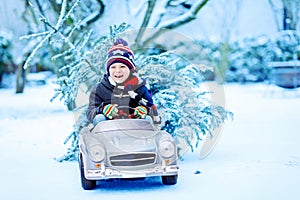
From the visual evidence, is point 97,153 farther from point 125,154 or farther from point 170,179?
point 170,179

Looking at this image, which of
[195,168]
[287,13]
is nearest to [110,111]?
[195,168]

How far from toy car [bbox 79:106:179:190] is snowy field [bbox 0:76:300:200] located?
0.55 feet

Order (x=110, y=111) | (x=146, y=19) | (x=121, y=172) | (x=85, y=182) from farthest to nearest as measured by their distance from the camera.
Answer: (x=146, y=19)
(x=110, y=111)
(x=85, y=182)
(x=121, y=172)

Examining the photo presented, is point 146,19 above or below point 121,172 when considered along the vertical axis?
above

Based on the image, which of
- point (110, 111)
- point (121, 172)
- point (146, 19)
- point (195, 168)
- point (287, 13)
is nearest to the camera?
point (121, 172)

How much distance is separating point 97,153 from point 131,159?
0.24 m

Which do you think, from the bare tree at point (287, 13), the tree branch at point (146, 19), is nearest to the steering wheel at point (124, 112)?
the tree branch at point (146, 19)

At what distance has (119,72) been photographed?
382 centimetres

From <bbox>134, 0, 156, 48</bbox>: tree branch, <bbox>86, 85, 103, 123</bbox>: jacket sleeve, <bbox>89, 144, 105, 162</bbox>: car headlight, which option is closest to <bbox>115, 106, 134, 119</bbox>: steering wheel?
<bbox>86, 85, 103, 123</bbox>: jacket sleeve

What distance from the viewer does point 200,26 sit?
1992 centimetres

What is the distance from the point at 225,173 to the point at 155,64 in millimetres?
1294

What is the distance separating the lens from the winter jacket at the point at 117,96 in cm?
381

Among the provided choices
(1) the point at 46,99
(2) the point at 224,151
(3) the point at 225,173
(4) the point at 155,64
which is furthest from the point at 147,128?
(1) the point at 46,99

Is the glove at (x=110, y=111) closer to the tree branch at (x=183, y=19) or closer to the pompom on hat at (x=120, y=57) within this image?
the pompom on hat at (x=120, y=57)
